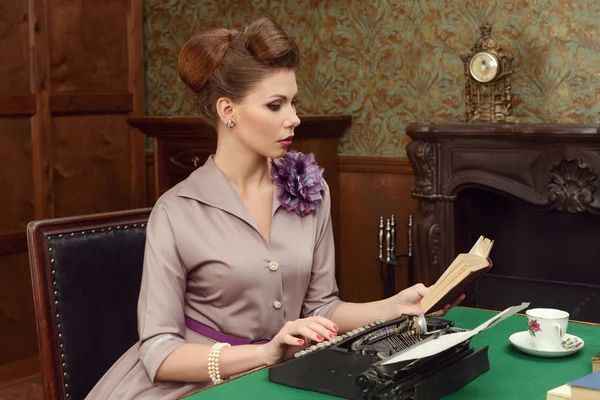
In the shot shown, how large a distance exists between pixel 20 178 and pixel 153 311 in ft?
9.34

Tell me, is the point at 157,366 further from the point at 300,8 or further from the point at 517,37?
the point at 300,8

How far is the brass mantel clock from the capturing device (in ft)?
12.5

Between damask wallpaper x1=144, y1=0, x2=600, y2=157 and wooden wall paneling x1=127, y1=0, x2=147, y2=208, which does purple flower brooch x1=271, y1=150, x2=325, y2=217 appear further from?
wooden wall paneling x1=127, y1=0, x2=147, y2=208

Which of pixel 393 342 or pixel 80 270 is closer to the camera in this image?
pixel 393 342

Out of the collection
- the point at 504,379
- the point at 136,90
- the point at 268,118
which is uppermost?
the point at 136,90

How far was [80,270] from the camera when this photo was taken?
193cm

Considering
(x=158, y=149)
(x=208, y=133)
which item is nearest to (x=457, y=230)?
(x=208, y=133)

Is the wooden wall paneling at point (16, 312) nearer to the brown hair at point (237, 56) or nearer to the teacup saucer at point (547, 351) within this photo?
the brown hair at point (237, 56)

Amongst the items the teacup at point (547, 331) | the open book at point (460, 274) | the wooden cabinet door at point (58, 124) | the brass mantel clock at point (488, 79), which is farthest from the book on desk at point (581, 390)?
the wooden cabinet door at point (58, 124)

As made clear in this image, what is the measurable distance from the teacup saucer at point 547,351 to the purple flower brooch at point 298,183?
0.67m

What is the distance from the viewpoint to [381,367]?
1.34m

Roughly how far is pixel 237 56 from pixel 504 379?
1.06 metres

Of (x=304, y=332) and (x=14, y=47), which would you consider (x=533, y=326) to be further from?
(x=14, y=47)

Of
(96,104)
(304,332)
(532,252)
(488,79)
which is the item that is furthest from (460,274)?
(96,104)
